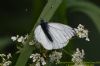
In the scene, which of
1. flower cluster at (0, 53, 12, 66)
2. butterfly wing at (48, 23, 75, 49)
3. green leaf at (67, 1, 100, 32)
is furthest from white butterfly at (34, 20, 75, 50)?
green leaf at (67, 1, 100, 32)

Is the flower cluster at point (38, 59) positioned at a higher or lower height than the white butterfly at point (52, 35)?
lower

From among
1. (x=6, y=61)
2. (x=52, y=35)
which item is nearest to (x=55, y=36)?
(x=52, y=35)

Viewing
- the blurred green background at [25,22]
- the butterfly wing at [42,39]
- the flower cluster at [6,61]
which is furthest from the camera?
the blurred green background at [25,22]

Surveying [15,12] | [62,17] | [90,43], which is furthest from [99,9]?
[15,12]

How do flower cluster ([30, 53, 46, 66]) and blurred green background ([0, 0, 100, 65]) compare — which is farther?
blurred green background ([0, 0, 100, 65])

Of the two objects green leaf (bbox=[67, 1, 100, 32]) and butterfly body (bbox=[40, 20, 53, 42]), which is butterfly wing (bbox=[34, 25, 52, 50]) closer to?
butterfly body (bbox=[40, 20, 53, 42])

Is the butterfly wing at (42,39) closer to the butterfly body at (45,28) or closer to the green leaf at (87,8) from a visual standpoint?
the butterfly body at (45,28)

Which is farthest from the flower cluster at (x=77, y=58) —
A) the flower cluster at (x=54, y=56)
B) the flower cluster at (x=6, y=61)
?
the flower cluster at (x=6, y=61)

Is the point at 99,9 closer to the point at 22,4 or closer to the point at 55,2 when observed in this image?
the point at 22,4

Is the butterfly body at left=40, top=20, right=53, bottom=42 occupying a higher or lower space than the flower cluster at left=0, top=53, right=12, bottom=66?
higher
